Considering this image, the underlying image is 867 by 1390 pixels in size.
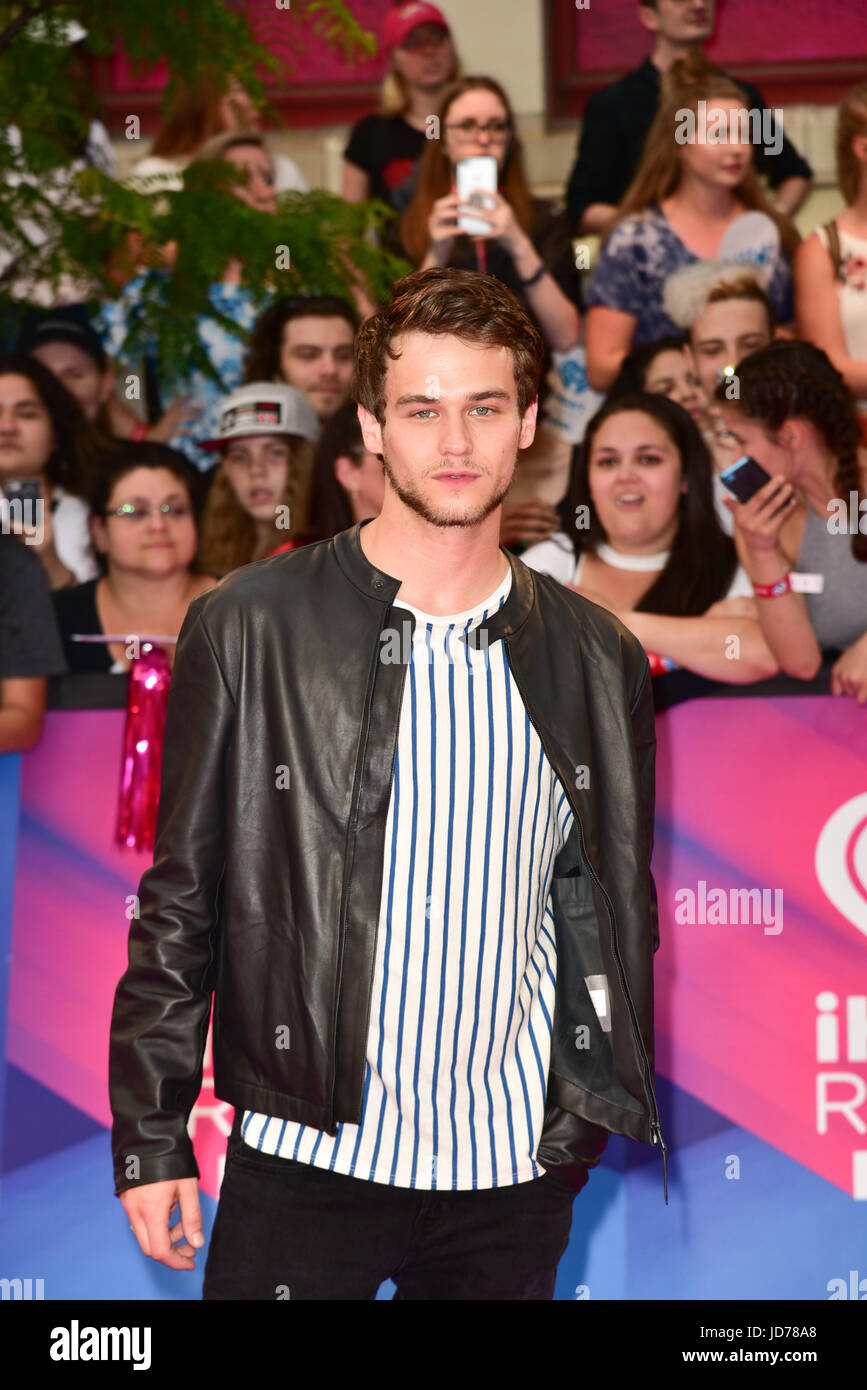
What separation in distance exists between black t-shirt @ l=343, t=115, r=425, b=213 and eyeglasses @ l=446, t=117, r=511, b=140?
1.53ft

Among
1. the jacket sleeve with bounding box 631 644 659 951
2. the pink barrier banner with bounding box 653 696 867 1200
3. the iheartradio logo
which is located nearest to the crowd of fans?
the pink barrier banner with bounding box 653 696 867 1200

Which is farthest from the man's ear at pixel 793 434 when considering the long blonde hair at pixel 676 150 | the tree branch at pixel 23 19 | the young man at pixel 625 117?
the tree branch at pixel 23 19

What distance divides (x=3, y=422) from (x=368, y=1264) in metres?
3.25

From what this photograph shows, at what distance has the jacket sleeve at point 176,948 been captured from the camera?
239cm

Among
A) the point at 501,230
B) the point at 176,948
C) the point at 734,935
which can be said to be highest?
the point at 501,230

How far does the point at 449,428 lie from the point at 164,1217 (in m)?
1.37

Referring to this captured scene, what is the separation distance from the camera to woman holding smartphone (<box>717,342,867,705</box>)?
13.7ft

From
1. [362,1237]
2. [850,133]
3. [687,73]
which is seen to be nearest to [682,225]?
→ [687,73]

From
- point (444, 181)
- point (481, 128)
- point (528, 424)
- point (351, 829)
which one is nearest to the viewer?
point (351, 829)

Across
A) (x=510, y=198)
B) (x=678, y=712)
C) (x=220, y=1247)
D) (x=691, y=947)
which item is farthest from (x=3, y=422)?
A: (x=220, y=1247)

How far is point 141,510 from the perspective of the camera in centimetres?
463

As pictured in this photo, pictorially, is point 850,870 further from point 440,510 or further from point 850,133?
point 850,133

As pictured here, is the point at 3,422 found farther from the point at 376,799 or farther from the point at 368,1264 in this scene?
the point at 368,1264

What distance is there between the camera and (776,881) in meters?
4.04
